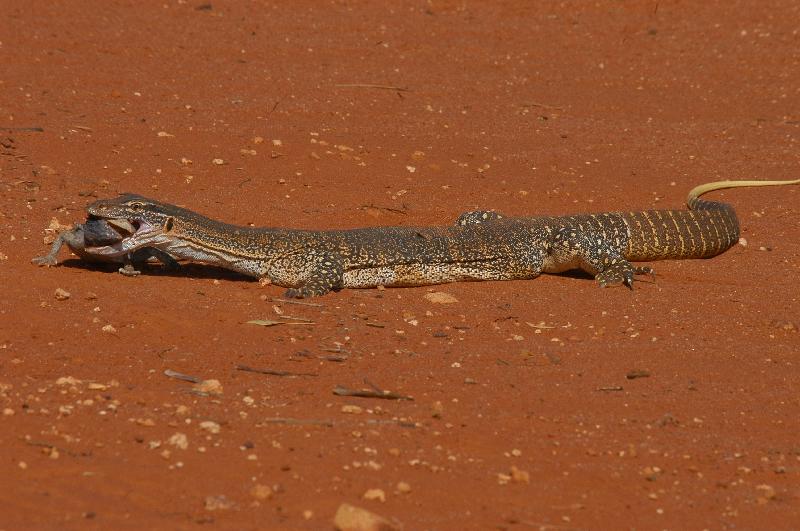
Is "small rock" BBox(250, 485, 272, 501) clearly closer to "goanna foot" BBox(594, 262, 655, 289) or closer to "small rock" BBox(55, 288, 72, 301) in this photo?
"small rock" BBox(55, 288, 72, 301)

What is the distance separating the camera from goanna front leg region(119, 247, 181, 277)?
1044 centimetres

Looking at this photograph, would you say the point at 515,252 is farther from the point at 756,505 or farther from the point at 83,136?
the point at 83,136

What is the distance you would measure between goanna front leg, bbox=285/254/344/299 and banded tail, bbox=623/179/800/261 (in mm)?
3112

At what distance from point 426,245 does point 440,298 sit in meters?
0.83

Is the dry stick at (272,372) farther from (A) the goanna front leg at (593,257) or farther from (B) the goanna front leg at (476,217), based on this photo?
(B) the goanna front leg at (476,217)

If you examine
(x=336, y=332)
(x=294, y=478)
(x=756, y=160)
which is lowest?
(x=294, y=478)

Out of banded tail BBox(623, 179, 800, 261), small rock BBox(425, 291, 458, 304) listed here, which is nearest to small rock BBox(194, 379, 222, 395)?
small rock BBox(425, 291, 458, 304)

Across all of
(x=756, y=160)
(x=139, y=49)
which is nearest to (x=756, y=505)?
(x=756, y=160)

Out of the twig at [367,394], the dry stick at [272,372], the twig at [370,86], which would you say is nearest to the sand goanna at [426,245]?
the dry stick at [272,372]

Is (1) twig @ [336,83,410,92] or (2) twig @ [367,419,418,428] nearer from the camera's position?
(2) twig @ [367,419,418,428]

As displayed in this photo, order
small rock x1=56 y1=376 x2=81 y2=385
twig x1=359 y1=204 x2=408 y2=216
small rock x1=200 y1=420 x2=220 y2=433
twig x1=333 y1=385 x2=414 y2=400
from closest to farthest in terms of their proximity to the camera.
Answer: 1. small rock x1=200 y1=420 x2=220 y2=433
2. small rock x1=56 y1=376 x2=81 y2=385
3. twig x1=333 y1=385 x2=414 y2=400
4. twig x1=359 y1=204 x2=408 y2=216

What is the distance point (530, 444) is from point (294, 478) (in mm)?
1636

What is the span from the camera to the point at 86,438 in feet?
22.9

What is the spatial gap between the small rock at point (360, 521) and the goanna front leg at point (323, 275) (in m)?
4.69
